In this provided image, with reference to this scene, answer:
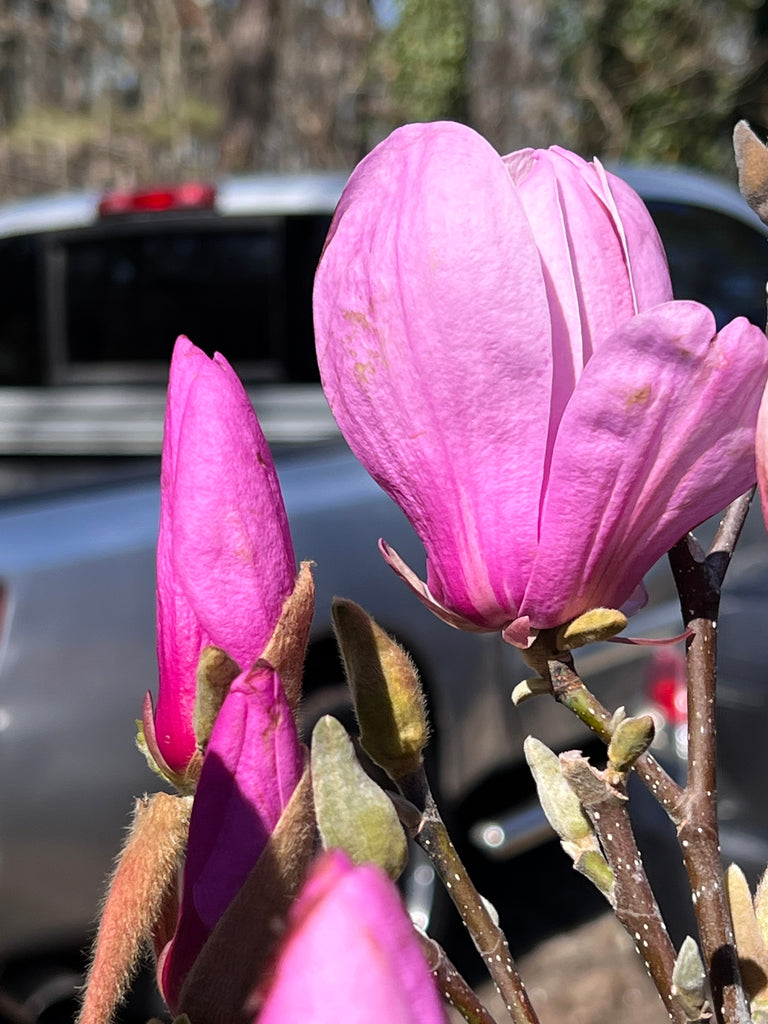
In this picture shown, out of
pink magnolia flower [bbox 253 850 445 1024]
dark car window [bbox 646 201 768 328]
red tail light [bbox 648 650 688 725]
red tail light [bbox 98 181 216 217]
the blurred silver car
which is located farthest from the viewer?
red tail light [bbox 98 181 216 217]

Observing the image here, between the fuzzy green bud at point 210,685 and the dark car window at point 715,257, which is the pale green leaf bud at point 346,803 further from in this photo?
the dark car window at point 715,257

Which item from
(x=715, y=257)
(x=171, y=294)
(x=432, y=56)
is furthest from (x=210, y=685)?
(x=432, y=56)

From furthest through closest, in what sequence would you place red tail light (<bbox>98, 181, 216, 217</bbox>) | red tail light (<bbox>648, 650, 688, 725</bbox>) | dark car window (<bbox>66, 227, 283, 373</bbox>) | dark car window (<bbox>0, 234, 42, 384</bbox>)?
dark car window (<bbox>0, 234, 42, 384</bbox>)
dark car window (<bbox>66, 227, 283, 373</bbox>)
red tail light (<bbox>98, 181, 216, 217</bbox>)
red tail light (<bbox>648, 650, 688, 725</bbox>)

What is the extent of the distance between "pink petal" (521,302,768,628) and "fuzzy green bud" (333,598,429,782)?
0.05 meters

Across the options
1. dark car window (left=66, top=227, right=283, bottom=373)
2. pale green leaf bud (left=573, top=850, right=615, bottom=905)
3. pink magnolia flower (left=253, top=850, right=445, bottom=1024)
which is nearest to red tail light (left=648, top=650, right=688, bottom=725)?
dark car window (left=66, top=227, right=283, bottom=373)

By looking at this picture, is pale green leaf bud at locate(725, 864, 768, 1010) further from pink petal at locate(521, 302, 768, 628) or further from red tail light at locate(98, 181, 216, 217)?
red tail light at locate(98, 181, 216, 217)

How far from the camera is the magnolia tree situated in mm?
370

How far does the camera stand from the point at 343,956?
0.82ft

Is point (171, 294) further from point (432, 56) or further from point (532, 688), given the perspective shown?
point (432, 56)

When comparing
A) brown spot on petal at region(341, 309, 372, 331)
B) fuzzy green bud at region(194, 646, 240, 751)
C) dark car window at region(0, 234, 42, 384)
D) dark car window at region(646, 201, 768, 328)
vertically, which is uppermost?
brown spot on petal at region(341, 309, 372, 331)

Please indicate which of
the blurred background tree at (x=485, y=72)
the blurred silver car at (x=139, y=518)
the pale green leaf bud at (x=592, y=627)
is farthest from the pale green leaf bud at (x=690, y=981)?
the blurred background tree at (x=485, y=72)

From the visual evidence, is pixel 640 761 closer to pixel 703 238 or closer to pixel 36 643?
pixel 36 643

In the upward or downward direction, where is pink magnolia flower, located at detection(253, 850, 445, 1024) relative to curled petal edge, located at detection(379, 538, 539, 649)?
upward

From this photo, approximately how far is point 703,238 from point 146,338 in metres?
1.75
